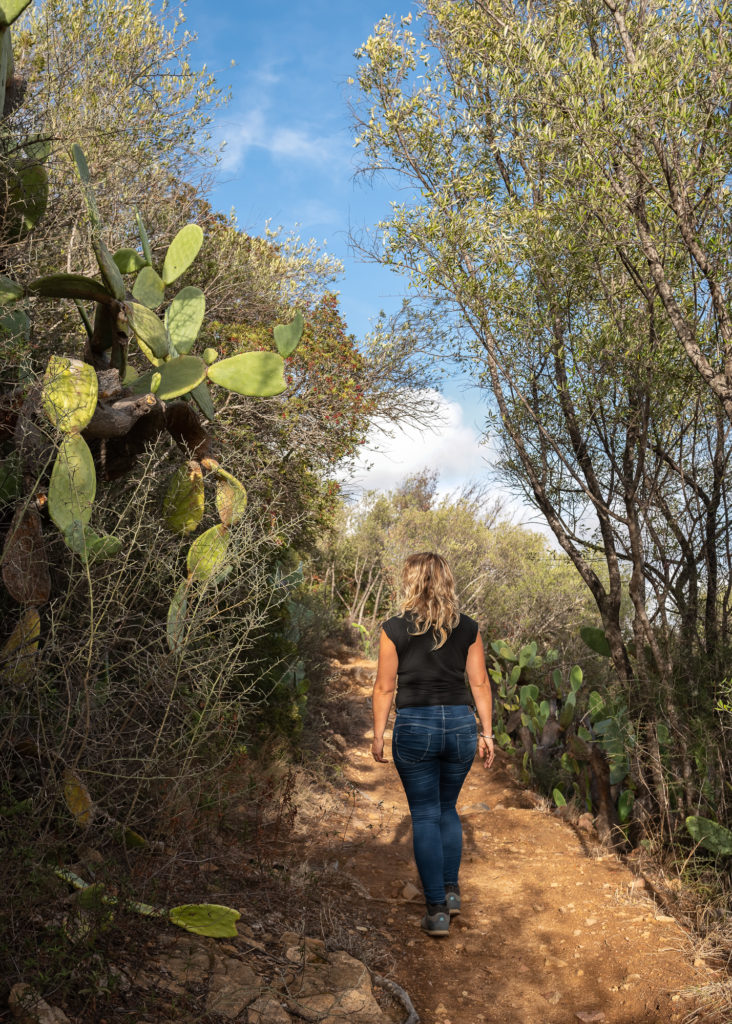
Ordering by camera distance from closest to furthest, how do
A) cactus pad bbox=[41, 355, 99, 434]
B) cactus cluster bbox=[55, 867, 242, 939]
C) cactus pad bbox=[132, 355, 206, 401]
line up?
cactus cluster bbox=[55, 867, 242, 939], cactus pad bbox=[41, 355, 99, 434], cactus pad bbox=[132, 355, 206, 401]

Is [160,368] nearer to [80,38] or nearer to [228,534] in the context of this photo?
[228,534]

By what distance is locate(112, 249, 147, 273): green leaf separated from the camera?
5219mm

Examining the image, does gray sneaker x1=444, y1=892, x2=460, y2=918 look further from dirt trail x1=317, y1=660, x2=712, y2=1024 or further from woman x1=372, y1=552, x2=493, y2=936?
dirt trail x1=317, y1=660, x2=712, y2=1024

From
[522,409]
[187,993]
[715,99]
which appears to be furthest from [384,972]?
[715,99]

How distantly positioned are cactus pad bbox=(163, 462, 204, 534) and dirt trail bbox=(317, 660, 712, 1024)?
242cm

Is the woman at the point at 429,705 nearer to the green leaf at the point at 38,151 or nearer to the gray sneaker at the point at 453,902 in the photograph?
the gray sneaker at the point at 453,902

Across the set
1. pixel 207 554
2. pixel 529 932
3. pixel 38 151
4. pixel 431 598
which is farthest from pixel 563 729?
pixel 38 151

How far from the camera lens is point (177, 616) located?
396 cm

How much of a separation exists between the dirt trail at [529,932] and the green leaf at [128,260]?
4.15 metres

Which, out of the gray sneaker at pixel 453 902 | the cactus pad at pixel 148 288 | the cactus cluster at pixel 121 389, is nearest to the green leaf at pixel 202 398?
the cactus cluster at pixel 121 389

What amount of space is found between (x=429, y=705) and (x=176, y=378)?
91.8 inches

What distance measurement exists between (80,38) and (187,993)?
9651mm

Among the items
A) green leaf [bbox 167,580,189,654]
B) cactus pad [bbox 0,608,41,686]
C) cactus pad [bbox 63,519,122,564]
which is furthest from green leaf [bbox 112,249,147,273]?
cactus pad [bbox 0,608,41,686]

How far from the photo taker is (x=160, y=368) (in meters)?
4.67
